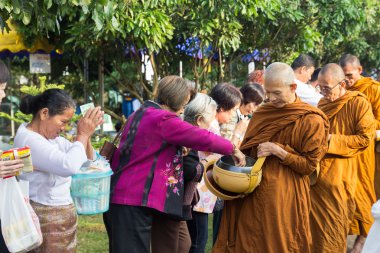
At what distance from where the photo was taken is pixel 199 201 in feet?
14.8

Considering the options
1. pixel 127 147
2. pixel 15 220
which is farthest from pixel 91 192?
pixel 15 220

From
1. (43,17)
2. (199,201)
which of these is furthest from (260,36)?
(43,17)

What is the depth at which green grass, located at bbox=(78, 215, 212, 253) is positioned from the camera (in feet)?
18.7

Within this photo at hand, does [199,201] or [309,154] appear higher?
[309,154]

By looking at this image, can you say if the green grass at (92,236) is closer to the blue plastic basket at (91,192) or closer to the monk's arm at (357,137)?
Result: the monk's arm at (357,137)

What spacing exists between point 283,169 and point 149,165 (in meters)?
0.98

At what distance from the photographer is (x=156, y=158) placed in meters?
3.62

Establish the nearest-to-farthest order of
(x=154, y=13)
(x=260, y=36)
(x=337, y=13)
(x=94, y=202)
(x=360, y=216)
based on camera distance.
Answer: (x=94, y=202) → (x=360, y=216) → (x=154, y=13) → (x=337, y=13) → (x=260, y=36)

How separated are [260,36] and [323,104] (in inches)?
208

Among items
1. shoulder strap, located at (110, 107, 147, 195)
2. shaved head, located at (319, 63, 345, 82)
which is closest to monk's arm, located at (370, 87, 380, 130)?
shaved head, located at (319, 63, 345, 82)

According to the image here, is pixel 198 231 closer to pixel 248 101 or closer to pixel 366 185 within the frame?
pixel 248 101

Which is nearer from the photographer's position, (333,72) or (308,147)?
(308,147)

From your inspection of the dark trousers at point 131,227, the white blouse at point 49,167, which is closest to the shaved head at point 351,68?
the dark trousers at point 131,227

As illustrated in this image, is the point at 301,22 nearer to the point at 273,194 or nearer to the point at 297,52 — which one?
the point at 297,52
